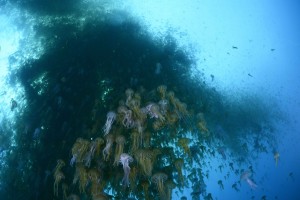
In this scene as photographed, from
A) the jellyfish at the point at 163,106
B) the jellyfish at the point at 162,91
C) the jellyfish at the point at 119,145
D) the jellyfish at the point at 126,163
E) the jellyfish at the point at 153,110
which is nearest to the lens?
the jellyfish at the point at 126,163

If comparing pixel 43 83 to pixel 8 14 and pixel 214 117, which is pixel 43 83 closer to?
pixel 8 14

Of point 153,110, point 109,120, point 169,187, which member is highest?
point 153,110

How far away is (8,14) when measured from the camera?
38.4 feet

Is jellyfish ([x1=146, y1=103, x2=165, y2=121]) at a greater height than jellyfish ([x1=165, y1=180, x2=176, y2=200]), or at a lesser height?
greater

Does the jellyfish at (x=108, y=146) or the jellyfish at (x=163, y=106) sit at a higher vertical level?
the jellyfish at (x=163, y=106)

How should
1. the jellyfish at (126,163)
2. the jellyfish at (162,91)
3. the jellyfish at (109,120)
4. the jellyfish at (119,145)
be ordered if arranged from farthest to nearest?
the jellyfish at (162,91)
the jellyfish at (109,120)
the jellyfish at (119,145)
the jellyfish at (126,163)

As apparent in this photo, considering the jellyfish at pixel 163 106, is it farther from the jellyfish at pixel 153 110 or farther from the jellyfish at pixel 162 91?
the jellyfish at pixel 162 91

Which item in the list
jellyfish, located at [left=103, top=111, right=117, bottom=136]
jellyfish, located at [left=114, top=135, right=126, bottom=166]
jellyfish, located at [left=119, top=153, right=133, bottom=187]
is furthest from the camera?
jellyfish, located at [left=103, top=111, right=117, bottom=136]

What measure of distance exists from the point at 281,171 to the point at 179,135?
13.6 meters

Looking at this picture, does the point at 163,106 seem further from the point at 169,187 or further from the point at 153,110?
the point at 169,187

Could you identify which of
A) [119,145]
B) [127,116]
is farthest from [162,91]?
[119,145]

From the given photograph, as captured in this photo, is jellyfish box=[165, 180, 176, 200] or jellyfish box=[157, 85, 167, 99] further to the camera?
jellyfish box=[157, 85, 167, 99]

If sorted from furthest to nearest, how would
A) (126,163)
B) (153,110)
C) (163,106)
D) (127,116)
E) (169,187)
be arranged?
(163,106) < (153,110) < (127,116) < (169,187) < (126,163)

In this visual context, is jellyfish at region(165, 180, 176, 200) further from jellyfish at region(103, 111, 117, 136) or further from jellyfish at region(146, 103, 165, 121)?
jellyfish at region(103, 111, 117, 136)
